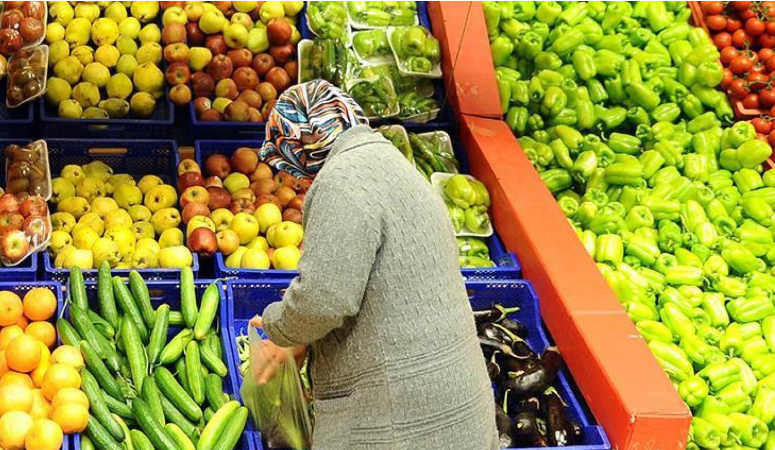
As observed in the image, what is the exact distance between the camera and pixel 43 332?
13.0ft

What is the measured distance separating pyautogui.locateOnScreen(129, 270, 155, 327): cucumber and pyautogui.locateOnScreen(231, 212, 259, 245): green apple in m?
0.61

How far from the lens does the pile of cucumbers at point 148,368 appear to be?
3652mm

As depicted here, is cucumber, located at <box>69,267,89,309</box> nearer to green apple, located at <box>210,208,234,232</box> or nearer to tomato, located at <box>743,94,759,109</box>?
green apple, located at <box>210,208,234,232</box>

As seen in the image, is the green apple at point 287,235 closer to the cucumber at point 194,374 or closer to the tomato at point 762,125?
the cucumber at point 194,374

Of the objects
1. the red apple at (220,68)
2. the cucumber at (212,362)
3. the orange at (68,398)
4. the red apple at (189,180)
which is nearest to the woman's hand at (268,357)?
the cucumber at (212,362)

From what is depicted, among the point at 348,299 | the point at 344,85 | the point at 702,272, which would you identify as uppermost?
the point at 348,299

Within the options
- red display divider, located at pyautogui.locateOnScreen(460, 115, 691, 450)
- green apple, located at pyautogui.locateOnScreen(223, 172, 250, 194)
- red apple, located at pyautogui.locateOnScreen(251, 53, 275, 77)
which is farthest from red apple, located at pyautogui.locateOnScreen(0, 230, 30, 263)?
red display divider, located at pyautogui.locateOnScreen(460, 115, 691, 450)

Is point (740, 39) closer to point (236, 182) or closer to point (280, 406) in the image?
point (236, 182)

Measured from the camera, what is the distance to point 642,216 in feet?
17.2

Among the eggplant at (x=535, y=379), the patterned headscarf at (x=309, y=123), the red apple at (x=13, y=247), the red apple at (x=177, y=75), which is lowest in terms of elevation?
the eggplant at (x=535, y=379)

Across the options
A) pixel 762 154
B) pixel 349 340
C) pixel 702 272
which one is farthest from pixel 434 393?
pixel 762 154

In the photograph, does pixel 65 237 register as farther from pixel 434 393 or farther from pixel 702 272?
pixel 702 272

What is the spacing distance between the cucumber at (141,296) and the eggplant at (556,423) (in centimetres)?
157

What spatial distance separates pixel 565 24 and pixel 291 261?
8.25 ft
